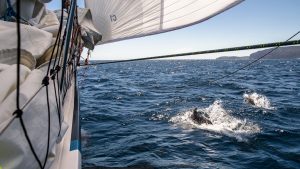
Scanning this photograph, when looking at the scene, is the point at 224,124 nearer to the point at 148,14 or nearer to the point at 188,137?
the point at 188,137

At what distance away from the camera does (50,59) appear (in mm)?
1924

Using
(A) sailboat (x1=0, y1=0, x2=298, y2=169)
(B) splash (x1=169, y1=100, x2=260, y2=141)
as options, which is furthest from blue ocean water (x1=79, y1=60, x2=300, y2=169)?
(A) sailboat (x1=0, y1=0, x2=298, y2=169)

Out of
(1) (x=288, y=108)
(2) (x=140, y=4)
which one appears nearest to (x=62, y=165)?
(2) (x=140, y=4)

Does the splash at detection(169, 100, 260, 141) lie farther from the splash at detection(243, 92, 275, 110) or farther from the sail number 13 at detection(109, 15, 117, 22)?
the sail number 13 at detection(109, 15, 117, 22)

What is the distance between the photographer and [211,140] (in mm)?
8938

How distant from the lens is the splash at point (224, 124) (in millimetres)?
9594

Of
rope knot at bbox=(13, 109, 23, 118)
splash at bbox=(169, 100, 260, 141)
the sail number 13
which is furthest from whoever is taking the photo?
splash at bbox=(169, 100, 260, 141)

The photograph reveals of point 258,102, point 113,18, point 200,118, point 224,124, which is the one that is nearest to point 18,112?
point 113,18

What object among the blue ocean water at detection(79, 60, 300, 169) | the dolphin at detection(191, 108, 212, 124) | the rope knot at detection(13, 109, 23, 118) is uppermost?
the rope knot at detection(13, 109, 23, 118)

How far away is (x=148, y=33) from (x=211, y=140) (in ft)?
19.6

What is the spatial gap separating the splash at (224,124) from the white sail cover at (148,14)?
6.00 meters

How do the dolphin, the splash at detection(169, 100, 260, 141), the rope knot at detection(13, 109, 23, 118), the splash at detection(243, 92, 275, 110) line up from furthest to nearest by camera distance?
the splash at detection(243, 92, 275, 110) → the dolphin → the splash at detection(169, 100, 260, 141) → the rope knot at detection(13, 109, 23, 118)

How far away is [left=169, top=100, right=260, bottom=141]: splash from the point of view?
9594mm

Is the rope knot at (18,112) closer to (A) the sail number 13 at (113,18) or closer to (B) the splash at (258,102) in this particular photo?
(A) the sail number 13 at (113,18)
